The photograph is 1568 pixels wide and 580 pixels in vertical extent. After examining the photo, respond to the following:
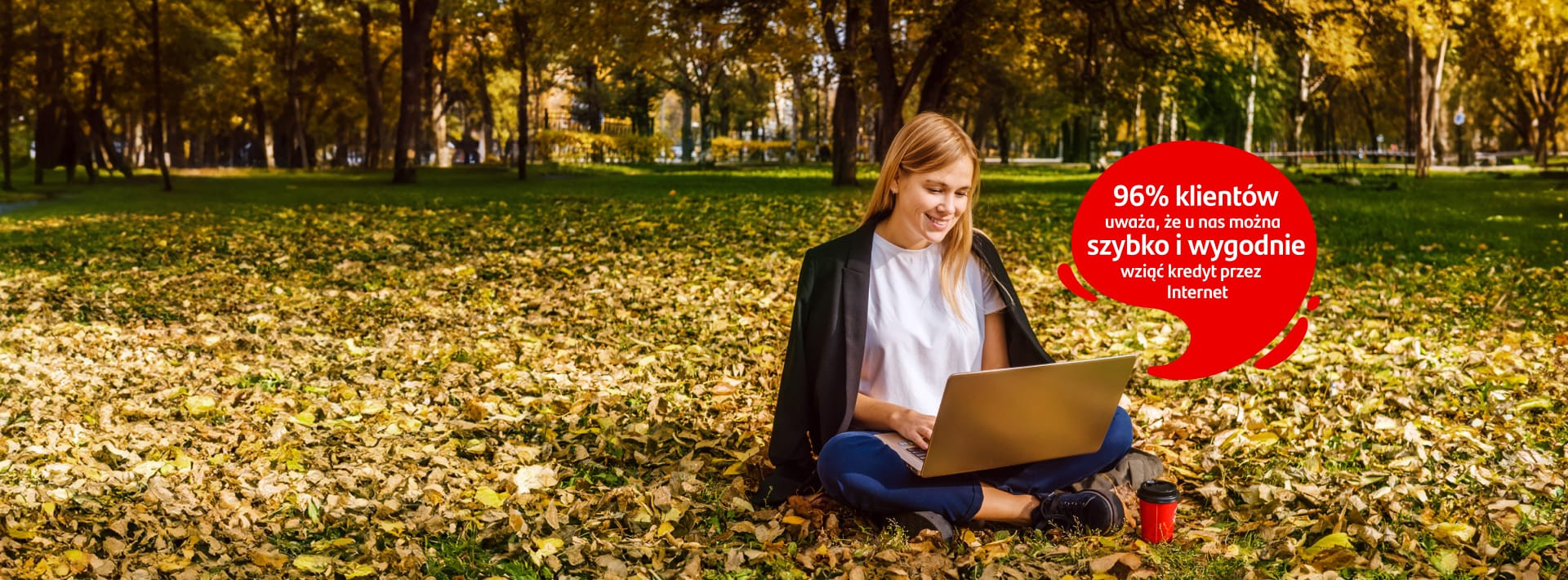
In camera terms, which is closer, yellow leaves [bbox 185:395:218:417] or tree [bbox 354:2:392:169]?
yellow leaves [bbox 185:395:218:417]

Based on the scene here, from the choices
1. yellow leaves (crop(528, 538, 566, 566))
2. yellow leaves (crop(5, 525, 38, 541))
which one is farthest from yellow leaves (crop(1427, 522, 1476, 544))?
yellow leaves (crop(5, 525, 38, 541))

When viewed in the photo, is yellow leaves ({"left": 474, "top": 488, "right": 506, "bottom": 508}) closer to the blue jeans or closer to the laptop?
the blue jeans

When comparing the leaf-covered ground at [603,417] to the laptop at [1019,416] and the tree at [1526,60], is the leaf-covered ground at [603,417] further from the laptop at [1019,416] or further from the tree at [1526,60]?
the tree at [1526,60]

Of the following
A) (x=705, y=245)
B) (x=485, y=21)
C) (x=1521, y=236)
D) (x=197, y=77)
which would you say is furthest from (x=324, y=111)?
(x=1521, y=236)

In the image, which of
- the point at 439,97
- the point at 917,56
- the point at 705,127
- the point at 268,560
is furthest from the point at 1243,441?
the point at 439,97

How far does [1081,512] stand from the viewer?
4102 millimetres

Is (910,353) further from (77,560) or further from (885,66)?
(885,66)

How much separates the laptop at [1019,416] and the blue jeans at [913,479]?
0.06 meters

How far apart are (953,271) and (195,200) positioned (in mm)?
19558

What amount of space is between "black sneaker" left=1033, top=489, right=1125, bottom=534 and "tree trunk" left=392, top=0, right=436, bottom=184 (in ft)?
76.5

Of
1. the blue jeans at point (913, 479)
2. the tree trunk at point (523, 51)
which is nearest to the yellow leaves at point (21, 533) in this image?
the blue jeans at point (913, 479)

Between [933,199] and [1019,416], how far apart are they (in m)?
0.73

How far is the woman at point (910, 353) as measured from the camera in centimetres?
407

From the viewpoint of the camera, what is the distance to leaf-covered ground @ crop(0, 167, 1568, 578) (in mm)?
4160
